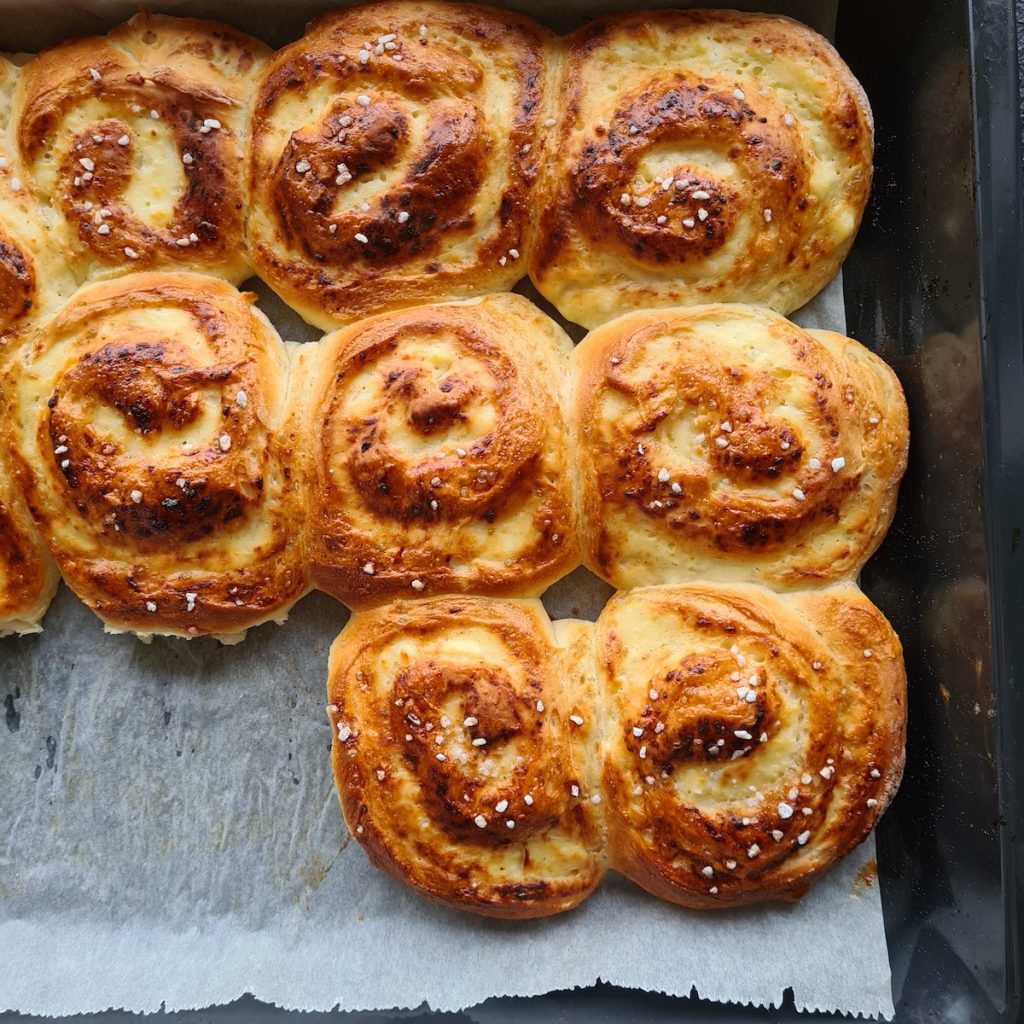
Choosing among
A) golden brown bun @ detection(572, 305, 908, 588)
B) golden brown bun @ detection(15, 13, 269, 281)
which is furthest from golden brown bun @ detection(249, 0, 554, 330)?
golden brown bun @ detection(572, 305, 908, 588)

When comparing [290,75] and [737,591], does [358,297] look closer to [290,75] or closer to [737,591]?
[290,75]

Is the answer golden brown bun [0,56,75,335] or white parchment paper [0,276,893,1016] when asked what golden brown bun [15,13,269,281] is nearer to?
golden brown bun [0,56,75,335]

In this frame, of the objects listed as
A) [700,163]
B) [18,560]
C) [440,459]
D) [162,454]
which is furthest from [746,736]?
[18,560]

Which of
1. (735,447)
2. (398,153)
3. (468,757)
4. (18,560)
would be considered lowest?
(468,757)

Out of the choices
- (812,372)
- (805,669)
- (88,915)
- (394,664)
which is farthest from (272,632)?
Answer: (812,372)

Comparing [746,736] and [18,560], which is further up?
[18,560]

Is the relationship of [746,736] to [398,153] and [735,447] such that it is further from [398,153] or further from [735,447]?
[398,153]

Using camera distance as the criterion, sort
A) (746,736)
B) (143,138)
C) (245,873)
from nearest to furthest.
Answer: (746,736) < (143,138) < (245,873)
